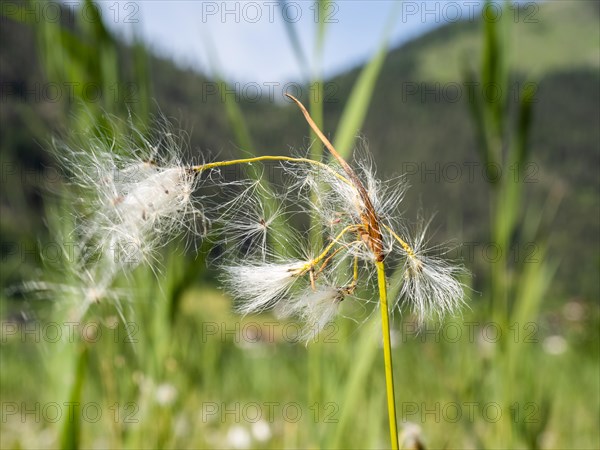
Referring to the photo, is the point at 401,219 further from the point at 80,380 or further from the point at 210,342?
the point at 210,342

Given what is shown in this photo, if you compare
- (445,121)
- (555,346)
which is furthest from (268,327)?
(445,121)

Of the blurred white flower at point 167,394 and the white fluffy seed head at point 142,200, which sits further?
the blurred white flower at point 167,394

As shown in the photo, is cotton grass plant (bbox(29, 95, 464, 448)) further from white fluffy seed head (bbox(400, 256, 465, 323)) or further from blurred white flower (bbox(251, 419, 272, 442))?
blurred white flower (bbox(251, 419, 272, 442))

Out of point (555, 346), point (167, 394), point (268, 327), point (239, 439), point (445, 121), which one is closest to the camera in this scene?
point (167, 394)

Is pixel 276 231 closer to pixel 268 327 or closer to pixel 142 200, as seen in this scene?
pixel 142 200

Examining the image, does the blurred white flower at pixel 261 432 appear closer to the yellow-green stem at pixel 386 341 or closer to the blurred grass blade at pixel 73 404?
the blurred grass blade at pixel 73 404

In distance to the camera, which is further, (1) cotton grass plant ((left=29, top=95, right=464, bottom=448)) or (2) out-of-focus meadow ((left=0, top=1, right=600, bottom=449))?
(2) out-of-focus meadow ((left=0, top=1, right=600, bottom=449))

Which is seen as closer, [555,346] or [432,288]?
[432,288]

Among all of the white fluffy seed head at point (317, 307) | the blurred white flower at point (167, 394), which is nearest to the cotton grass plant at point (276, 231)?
the white fluffy seed head at point (317, 307)

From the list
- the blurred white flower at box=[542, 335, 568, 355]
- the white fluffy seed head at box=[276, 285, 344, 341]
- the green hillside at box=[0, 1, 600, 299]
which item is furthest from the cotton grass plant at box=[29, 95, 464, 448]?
the green hillside at box=[0, 1, 600, 299]

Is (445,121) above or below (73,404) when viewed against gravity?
above

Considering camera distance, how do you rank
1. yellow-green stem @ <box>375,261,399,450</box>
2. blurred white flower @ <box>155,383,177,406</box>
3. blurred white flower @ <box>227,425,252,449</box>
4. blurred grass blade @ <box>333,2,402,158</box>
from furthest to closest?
blurred white flower @ <box>227,425,252,449</box>
blurred white flower @ <box>155,383,177,406</box>
blurred grass blade @ <box>333,2,402,158</box>
yellow-green stem @ <box>375,261,399,450</box>

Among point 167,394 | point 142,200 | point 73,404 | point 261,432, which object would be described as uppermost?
point 142,200
